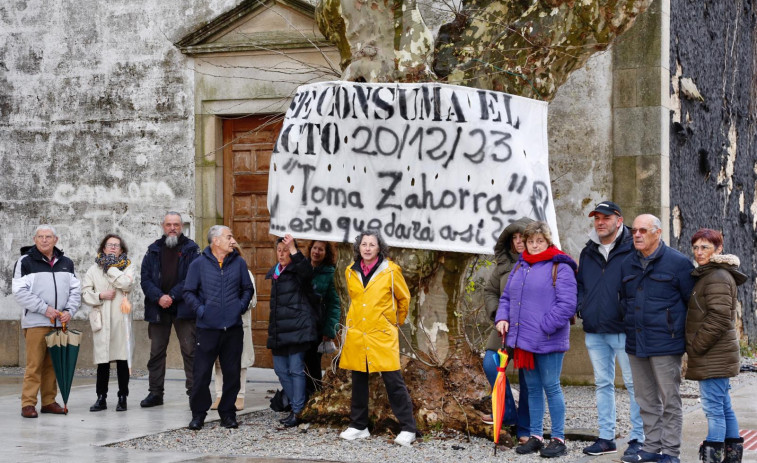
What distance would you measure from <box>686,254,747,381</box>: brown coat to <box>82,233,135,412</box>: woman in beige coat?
522 centimetres

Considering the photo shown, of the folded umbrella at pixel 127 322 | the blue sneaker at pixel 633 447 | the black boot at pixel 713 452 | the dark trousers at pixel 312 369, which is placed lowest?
the blue sneaker at pixel 633 447

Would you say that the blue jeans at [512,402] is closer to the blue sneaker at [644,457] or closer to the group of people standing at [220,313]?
the group of people standing at [220,313]

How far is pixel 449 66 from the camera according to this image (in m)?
8.77

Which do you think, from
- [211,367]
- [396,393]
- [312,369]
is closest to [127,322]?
[211,367]

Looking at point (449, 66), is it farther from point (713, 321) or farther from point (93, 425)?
point (93, 425)

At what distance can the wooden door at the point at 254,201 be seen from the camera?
13.3 m

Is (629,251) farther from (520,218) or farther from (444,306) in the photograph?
(444,306)

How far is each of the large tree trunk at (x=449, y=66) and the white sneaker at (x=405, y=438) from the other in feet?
1.18

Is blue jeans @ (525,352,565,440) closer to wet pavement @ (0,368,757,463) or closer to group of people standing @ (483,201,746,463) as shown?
group of people standing @ (483,201,746,463)

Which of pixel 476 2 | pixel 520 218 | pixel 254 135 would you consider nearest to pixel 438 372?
pixel 520 218

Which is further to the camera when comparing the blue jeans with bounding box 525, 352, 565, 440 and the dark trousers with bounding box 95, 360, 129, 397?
the dark trousers with bounding box 95, 360, 129, 397

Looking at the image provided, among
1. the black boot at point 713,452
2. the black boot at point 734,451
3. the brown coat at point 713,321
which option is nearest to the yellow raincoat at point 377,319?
the brown coat at point 713,321

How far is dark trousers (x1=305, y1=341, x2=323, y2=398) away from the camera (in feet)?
31.4

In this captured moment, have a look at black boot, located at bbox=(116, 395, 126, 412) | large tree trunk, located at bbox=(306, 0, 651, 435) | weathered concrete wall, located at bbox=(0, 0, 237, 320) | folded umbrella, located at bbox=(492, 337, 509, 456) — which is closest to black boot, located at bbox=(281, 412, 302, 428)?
large tree trunk, located at bbox=(306, 0, 651, 435)
